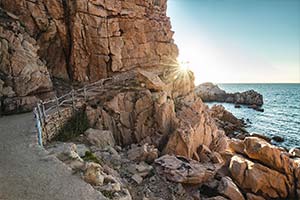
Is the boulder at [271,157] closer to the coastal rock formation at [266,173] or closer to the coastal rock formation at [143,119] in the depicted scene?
the coastal rock formation at [266,173]

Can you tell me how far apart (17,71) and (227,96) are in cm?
7946

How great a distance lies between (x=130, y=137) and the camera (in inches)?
647

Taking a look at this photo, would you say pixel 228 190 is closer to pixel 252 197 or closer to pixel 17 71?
pixel 252 197

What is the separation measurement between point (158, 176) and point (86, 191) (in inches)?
246

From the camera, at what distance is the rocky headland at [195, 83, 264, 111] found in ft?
247

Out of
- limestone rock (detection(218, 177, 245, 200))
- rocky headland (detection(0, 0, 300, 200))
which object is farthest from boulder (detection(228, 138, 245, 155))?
limestone rock (detection(218, 177, 245, 200))

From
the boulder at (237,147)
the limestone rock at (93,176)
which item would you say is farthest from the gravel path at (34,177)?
the boulder at (237,147)

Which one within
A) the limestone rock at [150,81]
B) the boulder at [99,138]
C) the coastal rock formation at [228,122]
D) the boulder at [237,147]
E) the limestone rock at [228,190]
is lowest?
the coastal rock formation at [228,122]

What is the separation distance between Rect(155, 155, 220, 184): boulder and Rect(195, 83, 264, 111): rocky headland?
56.3m

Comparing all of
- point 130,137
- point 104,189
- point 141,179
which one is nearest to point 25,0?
Result: point 130,137

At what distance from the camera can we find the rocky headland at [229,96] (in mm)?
75275

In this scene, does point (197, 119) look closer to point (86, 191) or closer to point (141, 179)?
point (141, 179)

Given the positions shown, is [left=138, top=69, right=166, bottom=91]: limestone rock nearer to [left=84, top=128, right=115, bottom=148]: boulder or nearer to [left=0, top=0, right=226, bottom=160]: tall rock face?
[left=0, top=0, right=226, bottom=160]: tall rock face

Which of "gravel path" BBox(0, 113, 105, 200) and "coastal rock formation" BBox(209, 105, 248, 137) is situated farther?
"coastal rock formation" BBox(209, 105, 248, 137)
